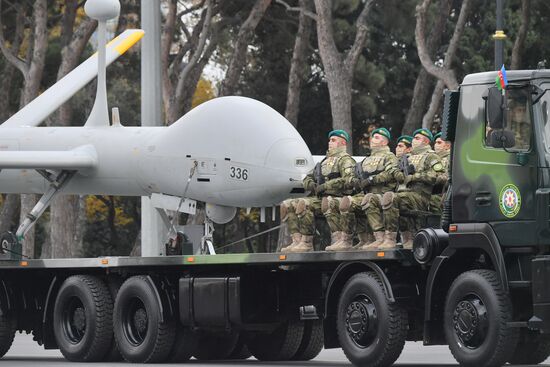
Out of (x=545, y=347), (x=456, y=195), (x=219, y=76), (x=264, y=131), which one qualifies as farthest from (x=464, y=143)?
(x=219, y=76)

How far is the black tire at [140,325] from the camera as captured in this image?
60.3 ft

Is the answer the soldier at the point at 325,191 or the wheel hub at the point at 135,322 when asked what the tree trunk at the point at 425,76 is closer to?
the wheel hub at the point at 135,322

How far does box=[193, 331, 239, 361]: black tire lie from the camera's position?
19.4 m

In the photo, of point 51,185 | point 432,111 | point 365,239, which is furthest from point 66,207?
point 365,239

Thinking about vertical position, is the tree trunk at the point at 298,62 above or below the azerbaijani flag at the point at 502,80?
above

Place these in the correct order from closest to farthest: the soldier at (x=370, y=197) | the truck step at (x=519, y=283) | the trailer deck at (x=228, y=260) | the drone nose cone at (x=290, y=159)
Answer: the truck step at (x=519, y=283), the trailer deck at (x=228, y=260), the soldier at (x=370, y=197), the drone nose cone at (x=290, y=159)

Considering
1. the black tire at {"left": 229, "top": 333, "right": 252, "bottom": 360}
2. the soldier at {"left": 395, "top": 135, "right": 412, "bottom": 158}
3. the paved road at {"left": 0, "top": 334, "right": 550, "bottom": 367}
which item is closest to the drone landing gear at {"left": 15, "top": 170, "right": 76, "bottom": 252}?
the paved road at {"left": 0, "top": 334, "right": 550, "bottom": 367}

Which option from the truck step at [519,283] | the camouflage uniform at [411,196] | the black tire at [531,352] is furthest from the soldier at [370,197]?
the truck step at [519,283]

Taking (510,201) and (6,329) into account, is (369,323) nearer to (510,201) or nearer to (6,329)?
(510,201)

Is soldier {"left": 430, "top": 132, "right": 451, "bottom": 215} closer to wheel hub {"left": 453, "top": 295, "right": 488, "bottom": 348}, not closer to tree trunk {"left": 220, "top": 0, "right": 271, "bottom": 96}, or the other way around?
wheel hub {"left": 453, "top": 295, "right": 488, "bottom": 348}

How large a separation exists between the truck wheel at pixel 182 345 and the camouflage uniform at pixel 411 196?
344 cm

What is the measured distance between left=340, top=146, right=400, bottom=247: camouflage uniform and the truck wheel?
2.85m

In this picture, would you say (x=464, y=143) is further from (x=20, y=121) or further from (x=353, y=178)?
(x=20, y=121)

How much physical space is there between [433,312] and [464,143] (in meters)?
1.70
